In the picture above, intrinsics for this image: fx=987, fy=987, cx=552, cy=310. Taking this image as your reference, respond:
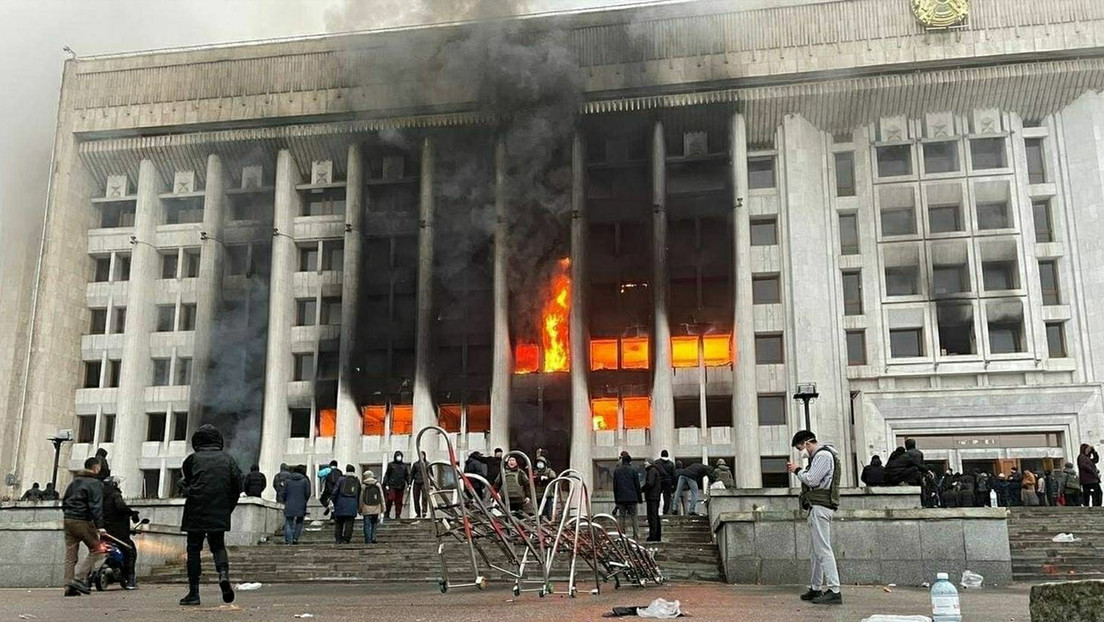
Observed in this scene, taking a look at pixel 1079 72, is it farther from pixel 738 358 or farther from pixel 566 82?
pixel 566 82

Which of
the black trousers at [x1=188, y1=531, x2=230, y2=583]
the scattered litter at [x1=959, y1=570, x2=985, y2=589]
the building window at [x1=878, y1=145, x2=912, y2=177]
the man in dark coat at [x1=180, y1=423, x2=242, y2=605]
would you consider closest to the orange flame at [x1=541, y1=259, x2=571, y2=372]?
the building window at [x1=878, y1=145, x2=912, y2=177]

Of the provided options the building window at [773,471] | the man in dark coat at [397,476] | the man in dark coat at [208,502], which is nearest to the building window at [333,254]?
the man in dark coat at [397,476]

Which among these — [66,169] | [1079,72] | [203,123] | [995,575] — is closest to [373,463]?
[203,123]

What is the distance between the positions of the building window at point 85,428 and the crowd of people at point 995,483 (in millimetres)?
29504

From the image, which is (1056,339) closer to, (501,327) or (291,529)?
(501,327)

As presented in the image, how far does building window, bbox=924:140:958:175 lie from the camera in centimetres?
3569

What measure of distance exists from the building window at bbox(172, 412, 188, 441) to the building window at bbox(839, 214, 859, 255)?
2561 centimetres

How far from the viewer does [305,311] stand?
39031 millimetres

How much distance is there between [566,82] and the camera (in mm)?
35719

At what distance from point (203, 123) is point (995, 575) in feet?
111

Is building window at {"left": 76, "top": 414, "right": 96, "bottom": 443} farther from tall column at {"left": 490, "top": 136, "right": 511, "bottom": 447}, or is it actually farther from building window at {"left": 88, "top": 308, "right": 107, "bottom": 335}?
tall column at {"left": 490, "top": 136, "right": 511, "bottom": 447}

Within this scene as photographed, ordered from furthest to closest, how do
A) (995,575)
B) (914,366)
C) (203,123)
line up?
1. (203,123)
2. (914,366)
3. (995,575)

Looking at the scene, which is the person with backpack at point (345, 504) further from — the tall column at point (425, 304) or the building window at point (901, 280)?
the building window at point (901, 280)

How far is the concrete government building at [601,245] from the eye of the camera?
33750 millimetres
